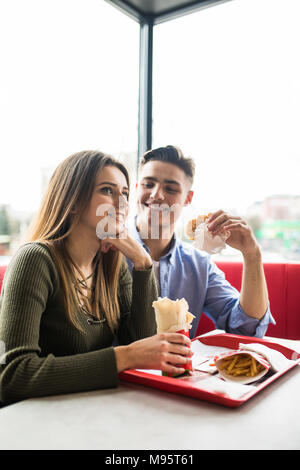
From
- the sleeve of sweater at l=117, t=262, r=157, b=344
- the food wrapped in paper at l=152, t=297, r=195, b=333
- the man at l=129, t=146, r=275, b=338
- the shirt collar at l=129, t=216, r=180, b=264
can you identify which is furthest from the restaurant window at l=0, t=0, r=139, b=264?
the food wrapped in paper at l=152, t=297, r=195, b=333

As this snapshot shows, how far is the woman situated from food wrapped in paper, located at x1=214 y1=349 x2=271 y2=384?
0.12m

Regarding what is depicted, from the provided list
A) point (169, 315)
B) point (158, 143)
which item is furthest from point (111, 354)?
point (158, 143)

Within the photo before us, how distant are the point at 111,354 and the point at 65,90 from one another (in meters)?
2.03

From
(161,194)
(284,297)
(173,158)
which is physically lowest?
(284,297)

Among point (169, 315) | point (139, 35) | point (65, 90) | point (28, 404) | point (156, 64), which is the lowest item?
point (28, 404)

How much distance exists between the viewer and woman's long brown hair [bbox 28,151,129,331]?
1.34 meters

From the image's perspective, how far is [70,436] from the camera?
73 cm

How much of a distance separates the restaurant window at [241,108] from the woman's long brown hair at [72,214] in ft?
3.85

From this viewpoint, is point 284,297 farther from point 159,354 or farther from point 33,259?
point 33,259

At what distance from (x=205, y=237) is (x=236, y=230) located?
23 cm

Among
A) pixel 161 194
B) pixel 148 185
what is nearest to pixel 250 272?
pixel 161 194

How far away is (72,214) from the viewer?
1.40m

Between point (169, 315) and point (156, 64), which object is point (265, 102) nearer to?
point (156, 64)

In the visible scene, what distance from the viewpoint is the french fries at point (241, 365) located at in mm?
1040
